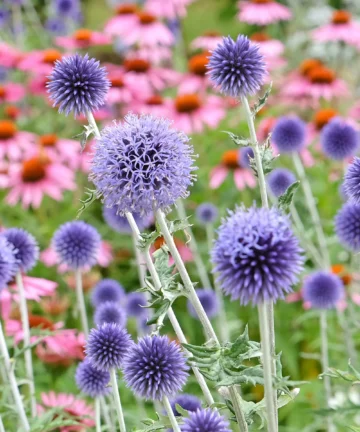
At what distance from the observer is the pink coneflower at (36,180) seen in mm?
3062

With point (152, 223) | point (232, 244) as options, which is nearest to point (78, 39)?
point (152, 223)

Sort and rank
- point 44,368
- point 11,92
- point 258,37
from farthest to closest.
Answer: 1. point 258,37
2. point 11,92
3. point 44,368

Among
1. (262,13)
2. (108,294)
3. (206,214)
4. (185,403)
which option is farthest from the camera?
(262,13)

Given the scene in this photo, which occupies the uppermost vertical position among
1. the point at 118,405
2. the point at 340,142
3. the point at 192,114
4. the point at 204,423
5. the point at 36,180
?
the point at 192,114

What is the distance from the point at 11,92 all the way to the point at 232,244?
307 cm

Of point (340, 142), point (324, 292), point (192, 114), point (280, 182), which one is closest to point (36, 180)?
point (192, 114)

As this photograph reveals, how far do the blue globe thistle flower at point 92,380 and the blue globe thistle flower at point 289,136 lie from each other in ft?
4.40

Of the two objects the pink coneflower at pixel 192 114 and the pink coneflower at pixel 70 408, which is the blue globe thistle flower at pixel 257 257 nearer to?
the pink coneflower at pixel 70 408

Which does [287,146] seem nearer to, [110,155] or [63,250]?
[63,250]

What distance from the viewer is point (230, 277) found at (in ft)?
3.13

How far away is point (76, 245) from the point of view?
2008 millimetres

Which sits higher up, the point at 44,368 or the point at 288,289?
the point at 44,368

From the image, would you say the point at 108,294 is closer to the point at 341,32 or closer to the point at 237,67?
the point at 237,67

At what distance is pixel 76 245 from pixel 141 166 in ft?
2.86
